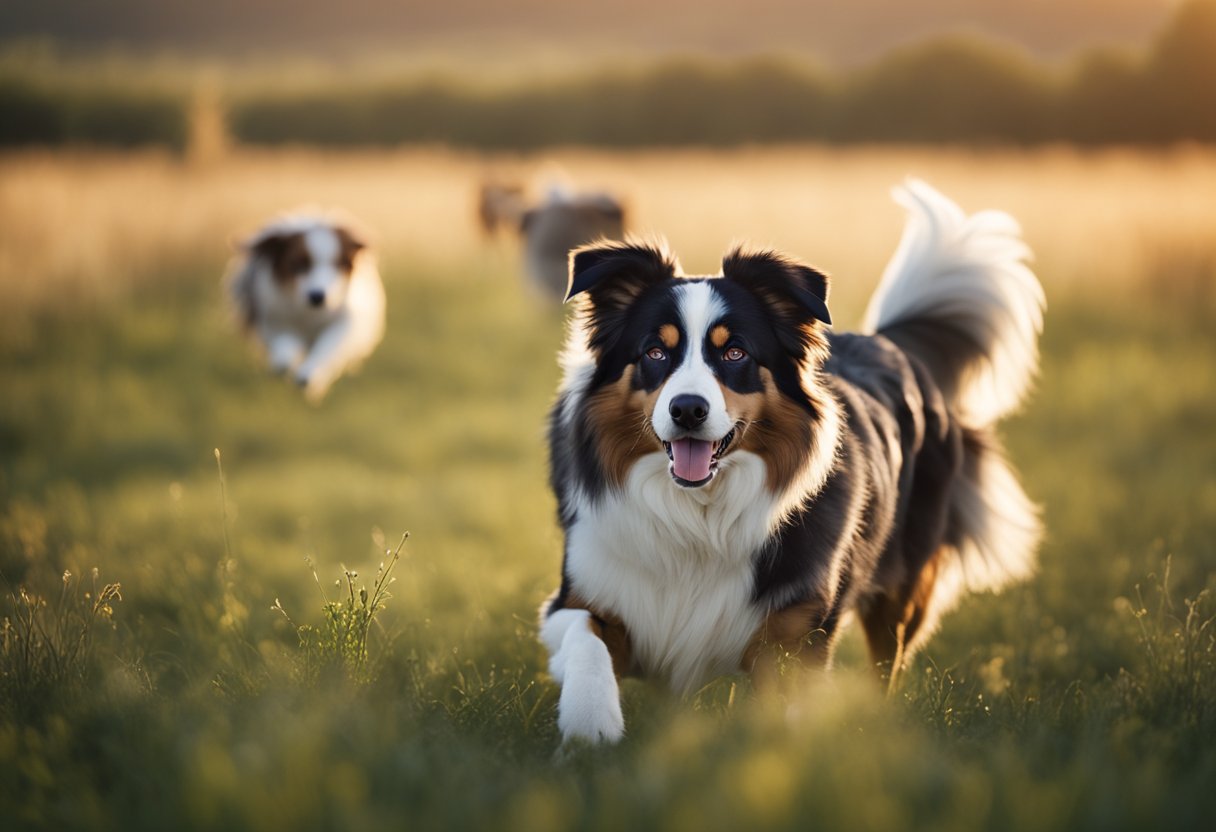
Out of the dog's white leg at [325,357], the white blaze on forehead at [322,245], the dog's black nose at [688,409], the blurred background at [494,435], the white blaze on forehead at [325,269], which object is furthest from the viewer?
the white blaze on forehead at [322,245]

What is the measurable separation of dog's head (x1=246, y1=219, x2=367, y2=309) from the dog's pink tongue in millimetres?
6174

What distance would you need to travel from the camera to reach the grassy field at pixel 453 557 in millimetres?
2543

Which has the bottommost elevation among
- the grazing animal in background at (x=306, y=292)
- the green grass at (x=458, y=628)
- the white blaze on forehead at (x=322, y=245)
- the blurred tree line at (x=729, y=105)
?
the green grass at (x=458, y=628)

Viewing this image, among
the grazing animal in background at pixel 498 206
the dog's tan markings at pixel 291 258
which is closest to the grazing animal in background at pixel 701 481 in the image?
the dog's tan markings at pixel 291 258

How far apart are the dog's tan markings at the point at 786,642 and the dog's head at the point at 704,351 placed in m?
0.44

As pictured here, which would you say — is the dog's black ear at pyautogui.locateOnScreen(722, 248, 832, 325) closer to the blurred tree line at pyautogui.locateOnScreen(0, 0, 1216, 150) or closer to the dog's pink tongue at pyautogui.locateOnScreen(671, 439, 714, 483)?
the dog's pink tongue at pyautogui.locateOnScreen(671, 439, 714, 483)

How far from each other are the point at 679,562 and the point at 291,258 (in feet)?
21.6

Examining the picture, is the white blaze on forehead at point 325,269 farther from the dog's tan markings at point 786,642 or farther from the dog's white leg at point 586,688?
the dog's tan markings at point 786,642

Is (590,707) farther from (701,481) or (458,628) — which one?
(458,628)

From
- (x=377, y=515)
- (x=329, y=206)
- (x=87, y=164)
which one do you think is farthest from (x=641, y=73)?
(x=377, y=515)

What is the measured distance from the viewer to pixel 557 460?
13.5 feet

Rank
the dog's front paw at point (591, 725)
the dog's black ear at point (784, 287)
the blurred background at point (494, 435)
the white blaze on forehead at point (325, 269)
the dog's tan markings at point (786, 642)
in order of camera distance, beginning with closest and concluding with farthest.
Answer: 1. the blurred background at point (494, 435)
2. the dog's front paw at point (591, 725)
3. the dog's tan markings at point (786, 642)
4. the dog's black ear at point (784, 287)
5. the white blaze on forehead at point (325, 269)

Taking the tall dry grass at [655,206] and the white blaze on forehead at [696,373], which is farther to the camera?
the tall dry grass at [655,206]

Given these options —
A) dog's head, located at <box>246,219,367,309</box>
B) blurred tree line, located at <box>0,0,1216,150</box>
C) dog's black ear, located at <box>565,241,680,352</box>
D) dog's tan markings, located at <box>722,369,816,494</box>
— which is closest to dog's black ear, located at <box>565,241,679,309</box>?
dog's black ear, located at <box>565,241,680,352</box>
